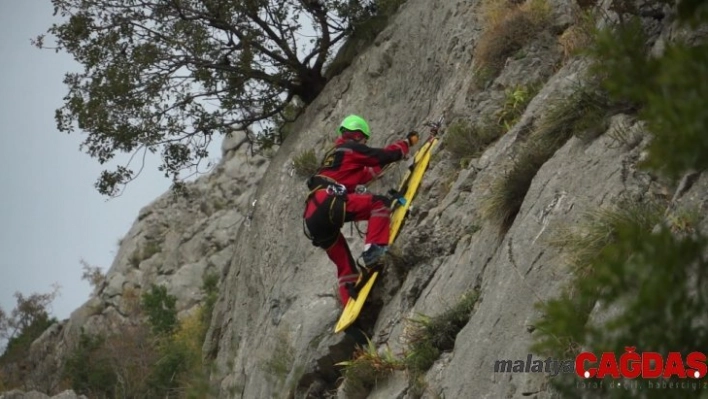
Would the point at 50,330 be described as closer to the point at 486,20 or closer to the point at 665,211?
the point at 486,20

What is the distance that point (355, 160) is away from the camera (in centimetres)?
1303

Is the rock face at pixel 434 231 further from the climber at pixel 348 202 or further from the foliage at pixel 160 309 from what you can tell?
the foliage at pixel 160 309

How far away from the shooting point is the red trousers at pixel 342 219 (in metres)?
12.5

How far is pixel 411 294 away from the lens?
1168cm

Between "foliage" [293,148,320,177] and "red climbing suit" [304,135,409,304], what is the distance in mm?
3343

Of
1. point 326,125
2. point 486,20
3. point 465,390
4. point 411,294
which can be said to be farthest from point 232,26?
point 465,390

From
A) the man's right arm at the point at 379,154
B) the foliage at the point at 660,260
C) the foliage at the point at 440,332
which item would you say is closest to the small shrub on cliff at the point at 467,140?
the man's right arm at the point at 379,154

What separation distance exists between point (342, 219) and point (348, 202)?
0.69 feet

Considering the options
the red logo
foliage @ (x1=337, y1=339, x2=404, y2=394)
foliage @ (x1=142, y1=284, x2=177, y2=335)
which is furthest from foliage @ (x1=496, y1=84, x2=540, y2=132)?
foliage @ (x1=142, y1=284, x2=177, y2=335)

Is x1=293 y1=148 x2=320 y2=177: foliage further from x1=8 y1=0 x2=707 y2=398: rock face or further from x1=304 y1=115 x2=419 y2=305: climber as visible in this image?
x1=304 y1=115 x2=419 y2=305: climber

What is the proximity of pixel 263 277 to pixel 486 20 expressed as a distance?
4.91 meters


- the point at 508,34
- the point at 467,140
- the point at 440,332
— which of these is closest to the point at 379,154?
the point at 467,140

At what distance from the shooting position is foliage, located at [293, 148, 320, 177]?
1659 cm

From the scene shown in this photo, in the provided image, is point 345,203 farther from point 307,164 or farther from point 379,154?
point 307,164
